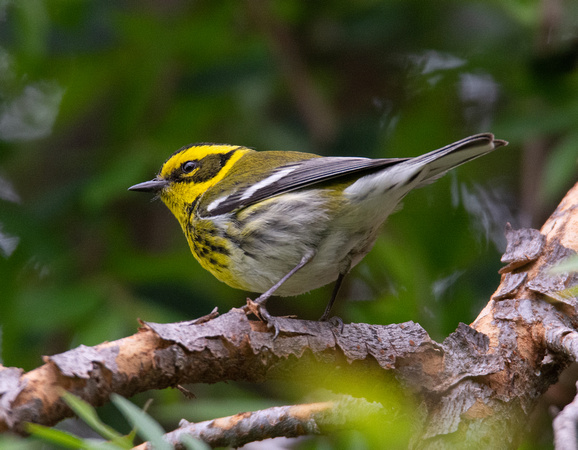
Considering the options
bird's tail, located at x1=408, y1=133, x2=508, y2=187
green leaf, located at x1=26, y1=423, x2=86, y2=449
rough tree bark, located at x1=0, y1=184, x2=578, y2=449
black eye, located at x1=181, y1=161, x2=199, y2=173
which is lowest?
rough tree bark, located at x1=0, y1=184, x2=578, y2=449

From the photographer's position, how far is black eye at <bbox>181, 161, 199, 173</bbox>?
151 inches

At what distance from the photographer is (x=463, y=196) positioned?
4.19m

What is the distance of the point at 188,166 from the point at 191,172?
0.14 ft

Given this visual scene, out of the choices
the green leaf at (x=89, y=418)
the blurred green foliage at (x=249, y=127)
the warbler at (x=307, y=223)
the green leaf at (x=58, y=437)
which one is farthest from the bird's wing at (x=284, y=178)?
the green leaf at (x=58, y=437)

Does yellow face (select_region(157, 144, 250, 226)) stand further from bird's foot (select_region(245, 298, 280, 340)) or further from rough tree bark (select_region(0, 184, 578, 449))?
rough tree bark (select_region(0, 184, 578, 449))

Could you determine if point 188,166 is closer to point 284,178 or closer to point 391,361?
point 284,178

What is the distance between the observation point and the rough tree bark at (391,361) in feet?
6.19

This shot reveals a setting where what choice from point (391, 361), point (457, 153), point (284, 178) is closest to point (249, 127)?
point (284, 178)

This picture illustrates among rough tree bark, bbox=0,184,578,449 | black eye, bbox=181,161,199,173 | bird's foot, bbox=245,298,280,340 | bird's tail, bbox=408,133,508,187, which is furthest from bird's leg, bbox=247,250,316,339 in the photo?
black eye, bbox=181,161,199,173

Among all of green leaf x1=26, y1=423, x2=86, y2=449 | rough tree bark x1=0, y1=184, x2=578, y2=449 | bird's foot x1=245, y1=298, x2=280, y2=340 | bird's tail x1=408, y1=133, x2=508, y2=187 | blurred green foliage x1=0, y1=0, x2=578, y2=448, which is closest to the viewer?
green leaf x1=26, y1=423, x2=86, y2=449

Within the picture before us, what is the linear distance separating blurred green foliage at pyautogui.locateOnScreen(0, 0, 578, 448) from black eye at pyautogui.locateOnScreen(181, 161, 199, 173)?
1.02 ft

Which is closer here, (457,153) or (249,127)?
(457,153)

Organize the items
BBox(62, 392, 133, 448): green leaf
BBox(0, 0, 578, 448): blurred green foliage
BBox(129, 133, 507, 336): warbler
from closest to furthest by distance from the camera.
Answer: BBox(62, 392, 133, 448): green leaf, BBox(129, 133, 507, 336): warbler, BBox(0, 0, 578, 448): blurred green foliage

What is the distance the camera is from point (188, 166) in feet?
12.6
